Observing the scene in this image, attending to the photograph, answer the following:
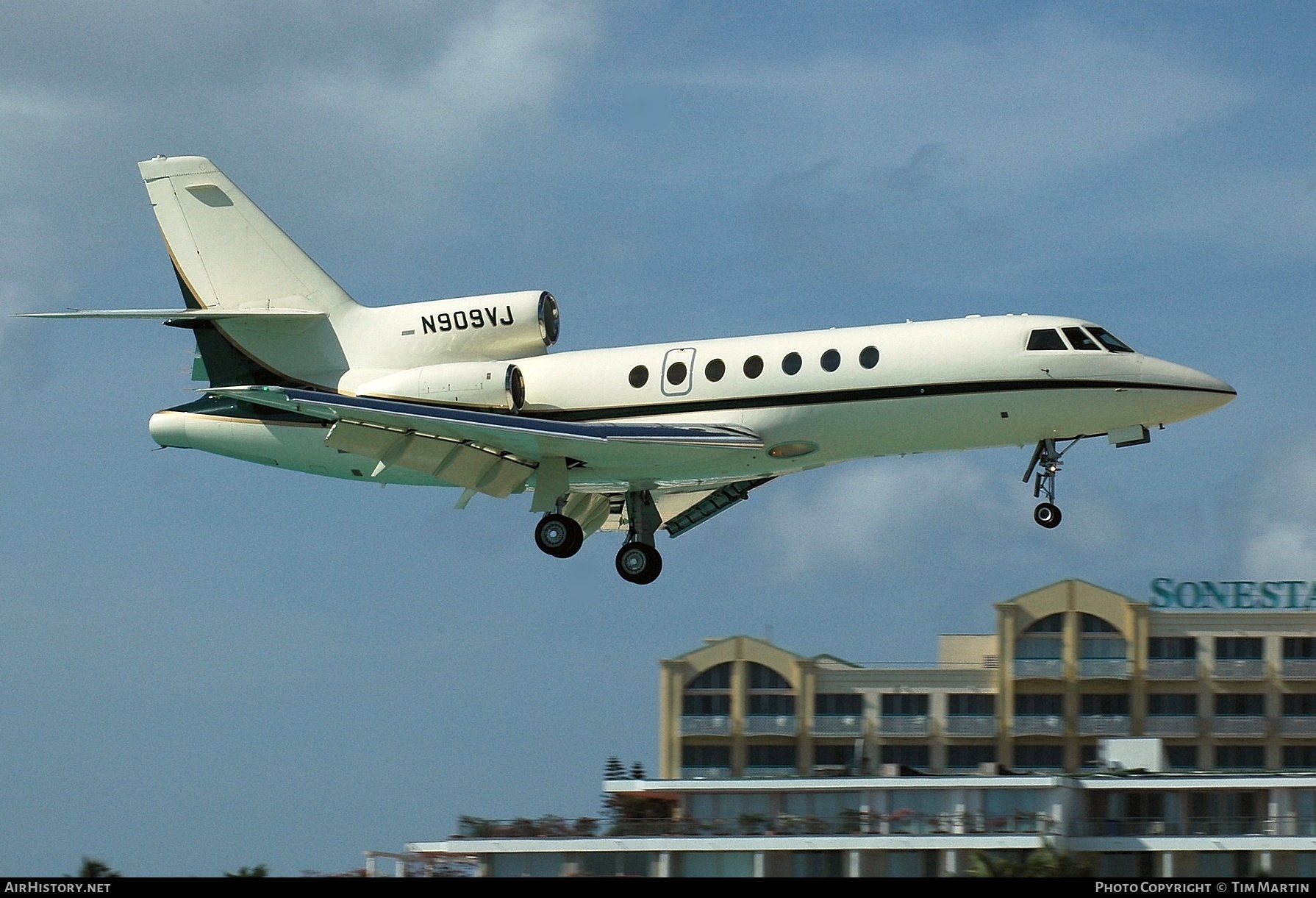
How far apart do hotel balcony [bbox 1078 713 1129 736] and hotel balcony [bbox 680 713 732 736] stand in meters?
11.3

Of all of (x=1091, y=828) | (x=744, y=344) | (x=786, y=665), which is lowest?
(x=1091, y=828)

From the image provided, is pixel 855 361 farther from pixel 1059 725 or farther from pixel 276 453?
pixel 1059 725

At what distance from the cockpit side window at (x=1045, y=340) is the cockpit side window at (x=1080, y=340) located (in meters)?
0.17

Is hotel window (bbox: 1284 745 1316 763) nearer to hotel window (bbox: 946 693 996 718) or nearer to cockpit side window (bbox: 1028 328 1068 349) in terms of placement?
hotel window (bbox: 946 693 996 718)

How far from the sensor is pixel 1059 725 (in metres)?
59.1

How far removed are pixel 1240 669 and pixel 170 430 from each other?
37323 millimetres

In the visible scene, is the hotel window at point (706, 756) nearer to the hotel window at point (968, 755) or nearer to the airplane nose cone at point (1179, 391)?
the hotel window at point (968, 755)

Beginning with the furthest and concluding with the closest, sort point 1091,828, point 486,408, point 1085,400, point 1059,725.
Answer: point 1059,725
point 1091,828
point 486,408
point 1085,400

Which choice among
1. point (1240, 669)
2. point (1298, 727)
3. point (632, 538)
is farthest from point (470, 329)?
point (1298, 727)

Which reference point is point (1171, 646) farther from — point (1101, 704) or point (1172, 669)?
point (1101, 704)

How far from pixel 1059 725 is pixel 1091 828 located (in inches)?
715

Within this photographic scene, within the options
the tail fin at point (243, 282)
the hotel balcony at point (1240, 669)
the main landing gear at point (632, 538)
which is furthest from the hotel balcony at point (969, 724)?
the tail fin at point (243, 282)

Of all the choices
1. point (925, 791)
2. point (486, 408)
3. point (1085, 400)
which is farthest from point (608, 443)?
point (925, 791)

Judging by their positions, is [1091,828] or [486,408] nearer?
[486,408]
